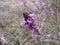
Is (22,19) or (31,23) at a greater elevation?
(31,23)

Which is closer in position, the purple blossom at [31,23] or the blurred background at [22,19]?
the purple blossom at [31,23]

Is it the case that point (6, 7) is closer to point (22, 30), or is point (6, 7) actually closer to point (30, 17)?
point (22, 30)

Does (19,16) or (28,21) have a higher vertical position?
(28,21)

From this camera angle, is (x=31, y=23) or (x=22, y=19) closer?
(x=31, y=23)

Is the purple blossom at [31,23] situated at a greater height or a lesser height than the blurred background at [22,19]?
greater

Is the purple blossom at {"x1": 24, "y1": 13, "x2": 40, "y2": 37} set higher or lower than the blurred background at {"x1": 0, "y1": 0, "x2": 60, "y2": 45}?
higher

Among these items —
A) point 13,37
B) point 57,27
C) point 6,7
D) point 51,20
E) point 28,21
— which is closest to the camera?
point 28,21

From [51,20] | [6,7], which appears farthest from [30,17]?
[6,7]

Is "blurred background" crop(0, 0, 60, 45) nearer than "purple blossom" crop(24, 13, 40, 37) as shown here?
No
